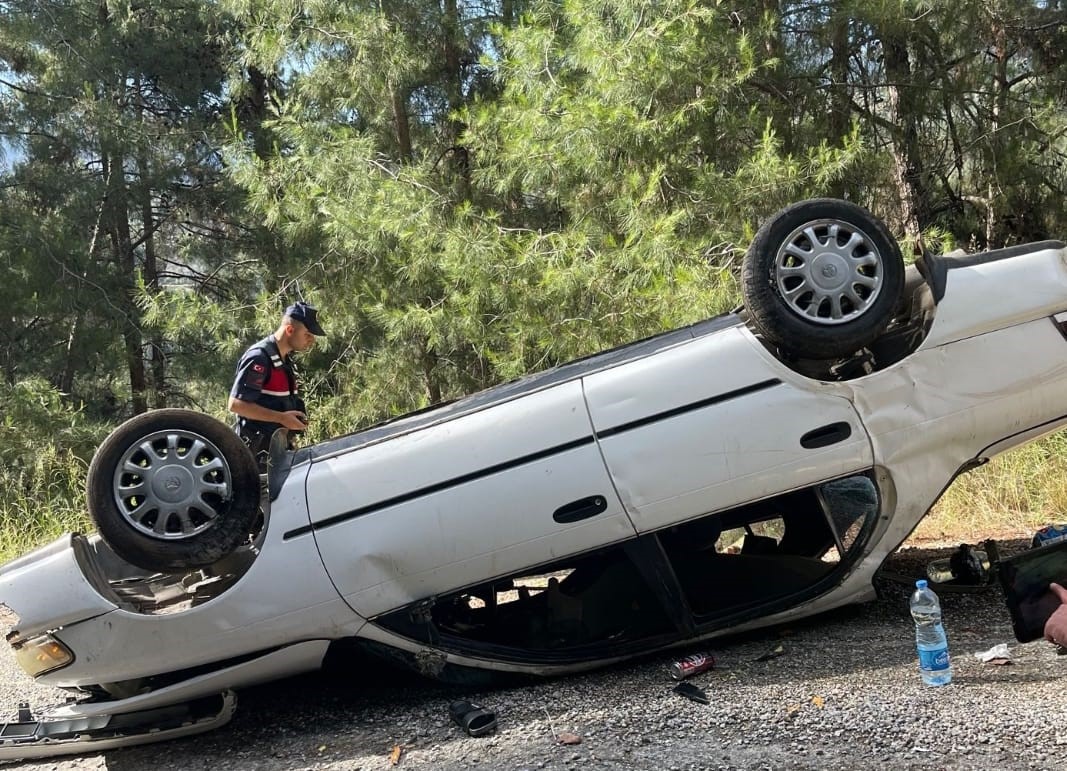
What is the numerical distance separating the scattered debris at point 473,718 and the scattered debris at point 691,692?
71 cm

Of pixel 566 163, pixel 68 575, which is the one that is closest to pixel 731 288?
pixel 566 163

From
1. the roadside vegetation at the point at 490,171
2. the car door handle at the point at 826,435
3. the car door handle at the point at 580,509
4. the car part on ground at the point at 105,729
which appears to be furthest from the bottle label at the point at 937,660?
the roadside vegetation at the point at 490,171

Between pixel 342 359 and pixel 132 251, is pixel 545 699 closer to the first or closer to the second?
pixel 342 359

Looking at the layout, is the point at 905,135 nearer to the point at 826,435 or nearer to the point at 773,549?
the point at 773,549

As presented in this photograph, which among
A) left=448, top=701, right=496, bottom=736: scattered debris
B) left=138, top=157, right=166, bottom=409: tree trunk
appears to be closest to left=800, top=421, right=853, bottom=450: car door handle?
left=448, top=701, right=496, bottom=736: scattered debris

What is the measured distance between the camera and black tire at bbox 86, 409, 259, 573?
141 inches

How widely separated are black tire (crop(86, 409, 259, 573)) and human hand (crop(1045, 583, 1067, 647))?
305cm

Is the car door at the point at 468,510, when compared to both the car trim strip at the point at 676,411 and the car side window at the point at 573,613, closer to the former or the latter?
the car trim strip at the point at 676,411

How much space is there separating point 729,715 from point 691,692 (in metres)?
0.23

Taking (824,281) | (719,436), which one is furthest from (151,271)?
(824,281)

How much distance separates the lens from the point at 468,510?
363 centimetres

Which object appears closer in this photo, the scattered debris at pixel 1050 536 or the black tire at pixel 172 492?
the black tire at pixel 172 492

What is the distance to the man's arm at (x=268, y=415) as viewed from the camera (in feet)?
15.5

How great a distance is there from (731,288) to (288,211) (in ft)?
16.4
